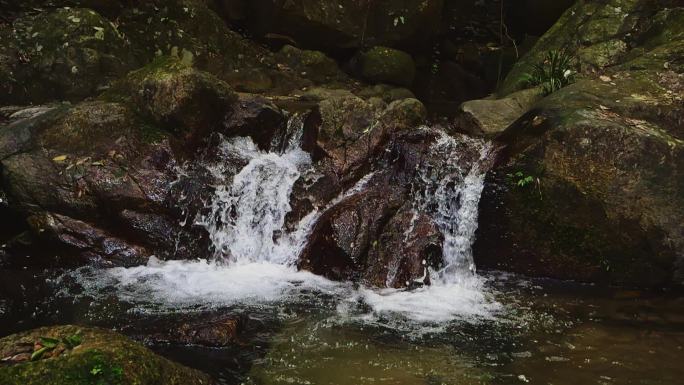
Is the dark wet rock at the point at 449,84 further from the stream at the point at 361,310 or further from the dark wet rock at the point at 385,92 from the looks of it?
the stream at the point at 361,310

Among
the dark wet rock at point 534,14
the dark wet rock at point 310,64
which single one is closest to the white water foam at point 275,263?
the dark wet rock at point 310,64

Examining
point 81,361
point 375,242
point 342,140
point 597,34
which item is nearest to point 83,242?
point 375,242

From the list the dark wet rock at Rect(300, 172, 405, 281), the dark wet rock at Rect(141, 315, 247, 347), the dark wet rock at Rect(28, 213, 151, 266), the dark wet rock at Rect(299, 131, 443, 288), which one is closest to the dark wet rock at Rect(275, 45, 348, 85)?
the dark wet rock at Rect(299, 131, 443, 288)

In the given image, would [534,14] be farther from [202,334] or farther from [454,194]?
[202,334]

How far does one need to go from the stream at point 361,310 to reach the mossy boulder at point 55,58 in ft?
13.7

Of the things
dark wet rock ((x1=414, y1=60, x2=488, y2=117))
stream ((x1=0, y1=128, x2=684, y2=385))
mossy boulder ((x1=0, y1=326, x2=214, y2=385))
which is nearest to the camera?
mossy boulder ((x1=0, y1=326, x2=214, y2=385))

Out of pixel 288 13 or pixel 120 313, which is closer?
pixel 120 313

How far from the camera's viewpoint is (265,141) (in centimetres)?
895

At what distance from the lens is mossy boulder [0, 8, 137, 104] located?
9.78 meters

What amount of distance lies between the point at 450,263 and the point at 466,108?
321cm

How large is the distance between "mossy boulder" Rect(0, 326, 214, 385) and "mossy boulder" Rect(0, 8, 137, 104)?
8.12m

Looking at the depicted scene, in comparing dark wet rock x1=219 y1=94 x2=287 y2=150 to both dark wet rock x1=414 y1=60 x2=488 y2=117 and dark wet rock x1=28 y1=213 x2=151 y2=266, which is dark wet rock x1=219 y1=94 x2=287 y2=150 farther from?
dark wet rock x1=414 y1=60 x2=488 y2=117

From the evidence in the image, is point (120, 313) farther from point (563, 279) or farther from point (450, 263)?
point (563, 279)

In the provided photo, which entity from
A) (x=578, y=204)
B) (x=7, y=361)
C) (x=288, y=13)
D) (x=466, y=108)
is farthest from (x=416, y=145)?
(x=288, y=13)
